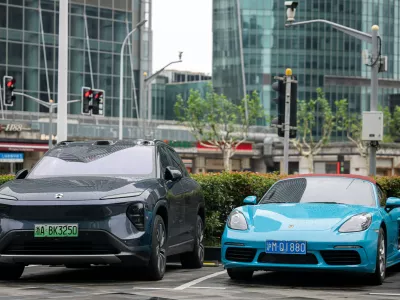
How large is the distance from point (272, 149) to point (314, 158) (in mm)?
4347

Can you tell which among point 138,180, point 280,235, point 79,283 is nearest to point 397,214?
point 280,235

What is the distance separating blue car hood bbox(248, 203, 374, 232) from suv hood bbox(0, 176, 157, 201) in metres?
1.32

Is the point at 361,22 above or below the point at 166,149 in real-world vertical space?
above

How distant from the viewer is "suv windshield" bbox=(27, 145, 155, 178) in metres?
11.8

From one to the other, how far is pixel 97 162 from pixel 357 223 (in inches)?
129

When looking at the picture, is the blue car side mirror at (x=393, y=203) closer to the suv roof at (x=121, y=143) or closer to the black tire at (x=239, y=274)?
the black tire at (x=239, y=274)

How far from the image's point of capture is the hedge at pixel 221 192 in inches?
620

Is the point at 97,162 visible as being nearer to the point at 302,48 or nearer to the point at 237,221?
the point at 237,221

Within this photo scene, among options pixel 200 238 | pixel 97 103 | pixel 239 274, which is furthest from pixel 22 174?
pixel 97 103

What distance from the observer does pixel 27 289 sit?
33.5ft

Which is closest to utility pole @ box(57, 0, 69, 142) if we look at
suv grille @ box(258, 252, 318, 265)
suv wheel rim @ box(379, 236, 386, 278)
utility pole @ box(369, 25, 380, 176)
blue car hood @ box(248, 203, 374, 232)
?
blue car hood @ box(248, 203, 374, 232)

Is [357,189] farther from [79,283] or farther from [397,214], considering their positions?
[79,283]

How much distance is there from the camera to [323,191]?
1205 cm

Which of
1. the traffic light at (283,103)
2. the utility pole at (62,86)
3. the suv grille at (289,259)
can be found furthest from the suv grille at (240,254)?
the traffic light at (283,103)
